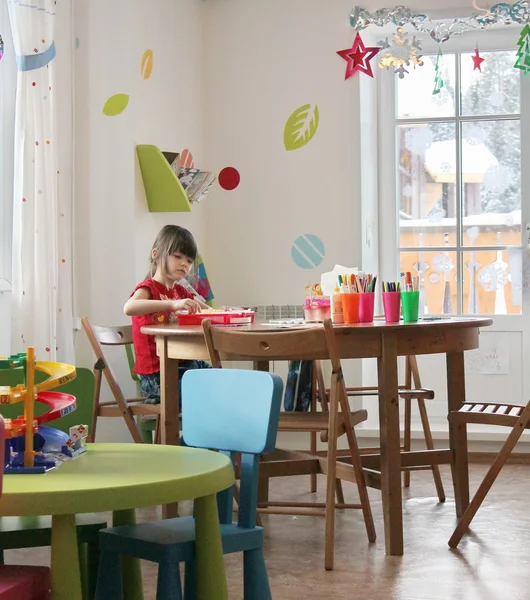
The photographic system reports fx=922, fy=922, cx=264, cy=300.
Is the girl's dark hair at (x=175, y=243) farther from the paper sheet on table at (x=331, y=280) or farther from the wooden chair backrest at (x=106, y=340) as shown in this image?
the paper sheet on table at (x=331, y=280)

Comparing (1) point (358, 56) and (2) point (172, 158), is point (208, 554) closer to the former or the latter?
(2) point (172, 158)

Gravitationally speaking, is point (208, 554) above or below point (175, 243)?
below

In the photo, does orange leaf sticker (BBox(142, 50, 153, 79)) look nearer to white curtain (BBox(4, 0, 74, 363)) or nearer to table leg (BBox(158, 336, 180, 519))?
white curtain (BBox(4, 0, 74, 363))

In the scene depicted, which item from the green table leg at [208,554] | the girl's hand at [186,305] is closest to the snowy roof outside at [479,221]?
the girl's hand at [186,305]

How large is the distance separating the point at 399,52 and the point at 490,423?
6.59ft

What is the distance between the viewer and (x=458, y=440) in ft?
10.4

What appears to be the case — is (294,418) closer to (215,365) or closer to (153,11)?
(215,365)

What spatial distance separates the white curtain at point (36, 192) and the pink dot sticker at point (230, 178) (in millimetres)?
1197

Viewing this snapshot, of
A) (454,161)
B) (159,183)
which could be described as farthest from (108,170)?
(454,161)

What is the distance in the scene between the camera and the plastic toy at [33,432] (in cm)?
142

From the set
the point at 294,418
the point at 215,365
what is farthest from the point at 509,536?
the point at 215,365

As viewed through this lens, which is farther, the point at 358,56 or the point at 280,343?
the point at 358,56

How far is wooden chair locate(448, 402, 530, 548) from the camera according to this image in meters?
2.70

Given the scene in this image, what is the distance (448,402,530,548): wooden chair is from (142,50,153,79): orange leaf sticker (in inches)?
77.1
